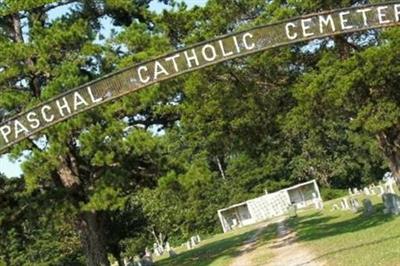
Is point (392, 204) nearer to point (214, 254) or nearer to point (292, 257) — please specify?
point (292, 257)

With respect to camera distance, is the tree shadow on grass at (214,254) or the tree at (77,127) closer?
the tree at (77,127)

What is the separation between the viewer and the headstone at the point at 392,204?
1009 inches

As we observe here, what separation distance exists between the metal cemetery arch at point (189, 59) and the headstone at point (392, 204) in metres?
15.3

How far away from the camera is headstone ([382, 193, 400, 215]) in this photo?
25620mm

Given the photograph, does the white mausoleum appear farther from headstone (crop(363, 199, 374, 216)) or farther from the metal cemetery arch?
the metal cemetery arch

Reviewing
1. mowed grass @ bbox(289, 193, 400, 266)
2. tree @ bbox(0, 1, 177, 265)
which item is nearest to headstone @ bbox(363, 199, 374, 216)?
mowed grass @ bbox(289, 193, 400, 266)

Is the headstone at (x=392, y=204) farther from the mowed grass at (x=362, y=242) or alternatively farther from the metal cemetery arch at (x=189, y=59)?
the metal cemetery arch at (x=189, y=59)

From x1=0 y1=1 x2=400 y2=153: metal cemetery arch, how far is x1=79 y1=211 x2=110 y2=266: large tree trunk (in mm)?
11496

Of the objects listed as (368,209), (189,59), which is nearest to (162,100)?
(189,59)

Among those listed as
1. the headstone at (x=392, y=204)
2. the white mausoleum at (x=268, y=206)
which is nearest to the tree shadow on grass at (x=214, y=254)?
the headstone at (x=392, y=204)

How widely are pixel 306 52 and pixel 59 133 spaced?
11.3 meters

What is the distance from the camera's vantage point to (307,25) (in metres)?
11.3

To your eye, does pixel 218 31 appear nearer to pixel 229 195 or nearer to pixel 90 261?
pixel 90 261

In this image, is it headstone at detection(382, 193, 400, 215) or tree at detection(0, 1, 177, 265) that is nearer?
tree at detection(0, 1, 177, 265)
